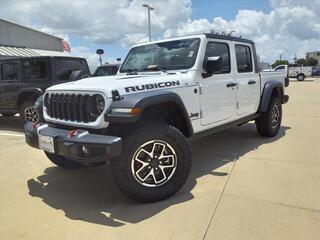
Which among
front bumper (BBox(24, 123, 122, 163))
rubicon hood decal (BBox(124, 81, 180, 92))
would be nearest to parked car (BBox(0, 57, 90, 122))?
rubicon hood decal (BBox(124, 81, 180, 92))

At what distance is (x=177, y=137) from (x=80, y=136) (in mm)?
1117

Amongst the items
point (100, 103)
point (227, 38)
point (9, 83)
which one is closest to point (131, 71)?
point (227, 38)

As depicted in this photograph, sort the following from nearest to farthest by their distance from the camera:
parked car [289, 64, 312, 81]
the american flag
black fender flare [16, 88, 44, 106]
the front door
A: the front door < black fender flare [16, 88, 44, 106] < the american flag < parked car [289, 64, 312, 81]

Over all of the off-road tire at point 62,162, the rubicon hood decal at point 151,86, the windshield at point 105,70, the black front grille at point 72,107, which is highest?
the windshield at point 105,70

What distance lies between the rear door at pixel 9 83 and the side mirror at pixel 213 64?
5.65 m

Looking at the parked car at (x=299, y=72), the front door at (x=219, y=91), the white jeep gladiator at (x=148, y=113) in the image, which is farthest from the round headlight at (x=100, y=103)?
the parked car at (x=299, y=72)

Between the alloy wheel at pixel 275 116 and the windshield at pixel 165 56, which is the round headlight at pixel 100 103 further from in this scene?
the alloy wheel at pixel 275 116

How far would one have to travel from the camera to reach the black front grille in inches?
150

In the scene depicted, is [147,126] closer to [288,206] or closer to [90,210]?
[90,210]

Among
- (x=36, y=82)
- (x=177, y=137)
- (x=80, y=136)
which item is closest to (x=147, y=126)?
(x=177, y=137)

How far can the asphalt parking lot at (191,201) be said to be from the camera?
10.7ft

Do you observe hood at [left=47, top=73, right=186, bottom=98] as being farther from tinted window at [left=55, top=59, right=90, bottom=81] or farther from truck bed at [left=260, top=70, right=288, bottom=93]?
tinted window at [left=55, top=59, right=90, bottom=81]

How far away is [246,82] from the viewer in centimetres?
601

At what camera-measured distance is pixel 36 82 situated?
8.31 metres
